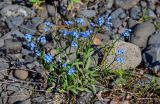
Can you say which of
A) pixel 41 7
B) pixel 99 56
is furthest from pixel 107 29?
pixel 41 7

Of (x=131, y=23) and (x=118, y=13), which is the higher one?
(x=118, y=13)

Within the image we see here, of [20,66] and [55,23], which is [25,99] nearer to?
[20,66]

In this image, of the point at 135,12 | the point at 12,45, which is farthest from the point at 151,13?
the point at 12,45

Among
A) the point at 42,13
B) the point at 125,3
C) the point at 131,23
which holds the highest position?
the point at 125,3

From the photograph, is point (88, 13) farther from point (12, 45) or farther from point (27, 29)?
point (12, 45)

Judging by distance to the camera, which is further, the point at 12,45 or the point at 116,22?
the point at 116,22

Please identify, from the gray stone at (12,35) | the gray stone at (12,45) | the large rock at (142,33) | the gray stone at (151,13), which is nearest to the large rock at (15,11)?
the gray stone at (12,35)
